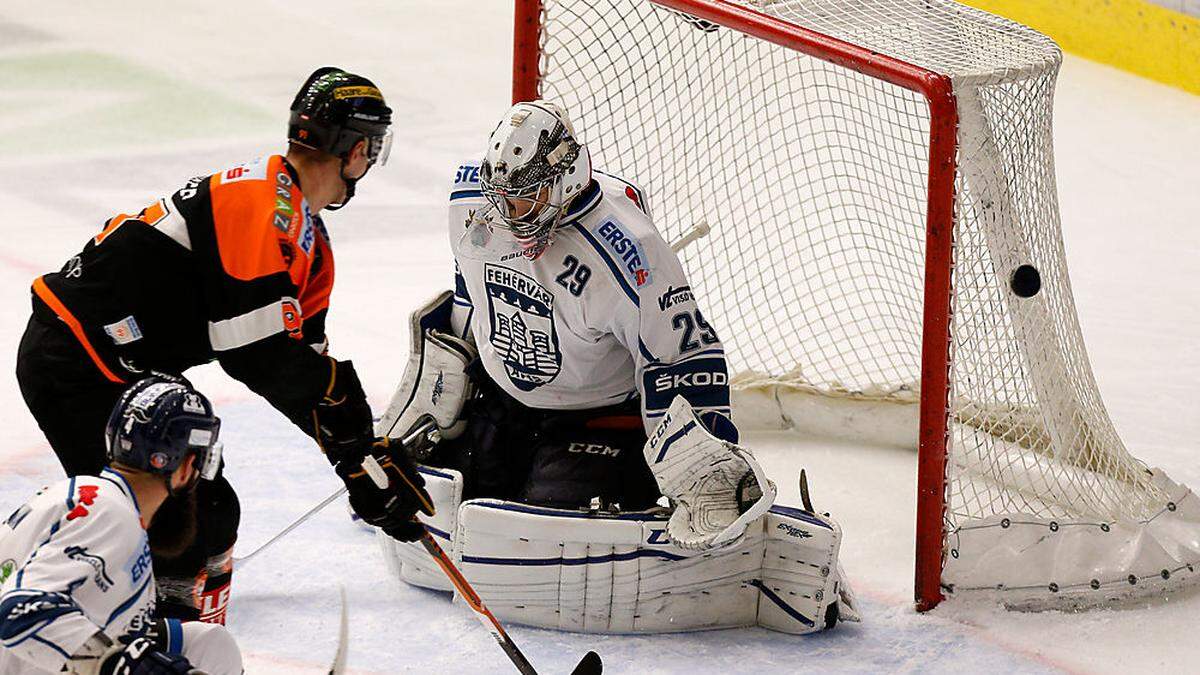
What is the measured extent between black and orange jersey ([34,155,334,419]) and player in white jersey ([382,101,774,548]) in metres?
0.55

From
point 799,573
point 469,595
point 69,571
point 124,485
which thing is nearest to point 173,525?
point 124,485

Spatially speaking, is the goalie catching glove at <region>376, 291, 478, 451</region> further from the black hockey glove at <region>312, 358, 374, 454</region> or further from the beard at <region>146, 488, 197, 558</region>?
the beard at <region>146, 488, 197, 558</region>

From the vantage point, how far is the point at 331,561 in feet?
11.5

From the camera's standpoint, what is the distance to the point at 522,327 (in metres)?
3.33

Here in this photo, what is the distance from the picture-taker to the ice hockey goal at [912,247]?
3.22 meters

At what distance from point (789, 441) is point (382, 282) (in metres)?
1.68

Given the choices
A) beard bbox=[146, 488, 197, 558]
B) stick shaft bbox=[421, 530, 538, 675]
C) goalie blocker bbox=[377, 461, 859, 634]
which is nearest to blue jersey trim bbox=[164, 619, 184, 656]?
beard bbox=[146, 488, 197, 558]

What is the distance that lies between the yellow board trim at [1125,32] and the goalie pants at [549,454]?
474 cm

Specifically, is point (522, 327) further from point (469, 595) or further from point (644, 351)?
point (469, 595)

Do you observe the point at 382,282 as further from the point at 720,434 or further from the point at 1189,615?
the point at 1189,615

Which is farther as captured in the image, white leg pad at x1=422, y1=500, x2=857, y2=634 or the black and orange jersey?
white leg pad at x1=422, y1=500, x2=857, y2=634

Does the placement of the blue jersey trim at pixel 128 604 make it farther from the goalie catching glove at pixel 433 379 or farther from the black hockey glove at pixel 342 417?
the goalie catching glove at pixel 433 379

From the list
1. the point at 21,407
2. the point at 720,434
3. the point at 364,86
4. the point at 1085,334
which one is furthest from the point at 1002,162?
the point at 21,407

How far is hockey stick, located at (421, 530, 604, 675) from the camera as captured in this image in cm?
293
